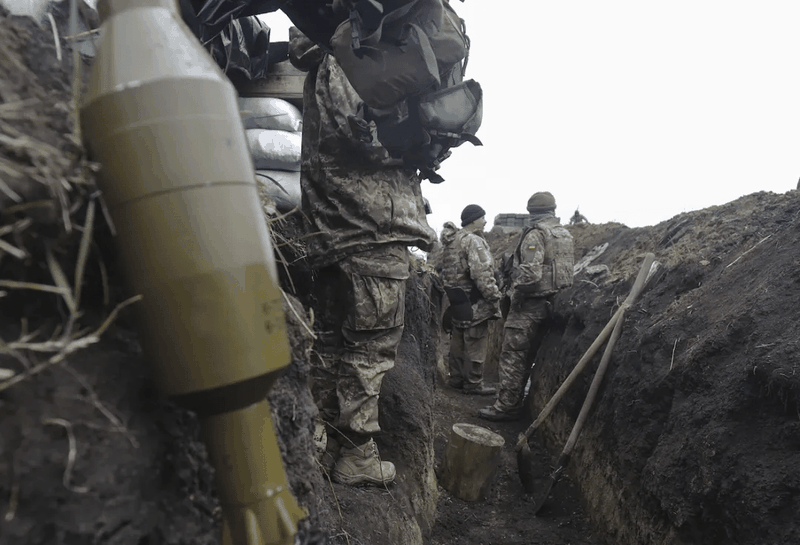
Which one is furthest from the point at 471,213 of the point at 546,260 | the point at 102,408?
the point at 102,408

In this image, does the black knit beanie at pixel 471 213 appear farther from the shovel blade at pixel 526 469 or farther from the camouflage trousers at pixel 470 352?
the shovel blade at pixel 526 469

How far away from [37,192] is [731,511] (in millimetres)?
2472

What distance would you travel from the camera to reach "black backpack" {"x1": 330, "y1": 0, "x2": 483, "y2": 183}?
1.79 m

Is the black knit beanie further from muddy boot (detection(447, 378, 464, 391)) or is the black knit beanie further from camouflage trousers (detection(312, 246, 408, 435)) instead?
camouflage trousers (detection(312, 246, 408, 435))

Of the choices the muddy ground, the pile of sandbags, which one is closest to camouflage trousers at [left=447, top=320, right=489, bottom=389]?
the muddy ground

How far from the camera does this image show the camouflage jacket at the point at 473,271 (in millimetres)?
6348

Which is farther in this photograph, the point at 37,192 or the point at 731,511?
the point at 731,511

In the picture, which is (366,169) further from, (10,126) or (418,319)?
(418,319)

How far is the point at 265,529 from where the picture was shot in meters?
0.77

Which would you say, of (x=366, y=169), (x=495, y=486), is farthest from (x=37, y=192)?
(x=495, y=486)

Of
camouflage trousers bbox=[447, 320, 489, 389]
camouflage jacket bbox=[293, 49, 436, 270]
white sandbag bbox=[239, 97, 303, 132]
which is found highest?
white sandbag bbox=[239, 97, 303, 132]

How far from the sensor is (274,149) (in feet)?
10.6

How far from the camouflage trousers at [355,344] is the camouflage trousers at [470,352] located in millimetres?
4119

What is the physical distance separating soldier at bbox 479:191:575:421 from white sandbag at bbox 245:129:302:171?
298 centimetres
